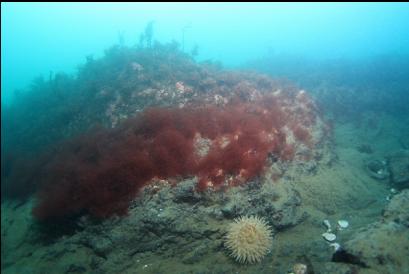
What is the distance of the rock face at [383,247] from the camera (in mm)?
5301

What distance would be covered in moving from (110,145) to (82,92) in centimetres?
679

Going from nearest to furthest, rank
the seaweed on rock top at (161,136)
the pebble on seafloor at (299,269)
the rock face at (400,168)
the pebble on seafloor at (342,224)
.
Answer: the pebble on seafloor at (299,269) → the seaweed on rock top at (161,136) → the pebble on seafloor at (342,224) → the rock face at (400,168)

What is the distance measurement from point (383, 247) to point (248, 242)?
2745 millimetres

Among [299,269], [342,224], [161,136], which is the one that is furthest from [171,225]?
[342,224]

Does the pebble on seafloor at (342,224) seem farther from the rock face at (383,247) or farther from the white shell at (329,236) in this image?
the rock face at (383,247)

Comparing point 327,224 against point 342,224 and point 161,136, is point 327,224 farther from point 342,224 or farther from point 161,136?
point 161,136

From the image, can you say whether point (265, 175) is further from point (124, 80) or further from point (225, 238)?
point (124, 80)

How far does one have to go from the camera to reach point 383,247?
18.2 feet

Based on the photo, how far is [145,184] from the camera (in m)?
7.50

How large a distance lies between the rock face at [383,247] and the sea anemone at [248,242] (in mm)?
1581

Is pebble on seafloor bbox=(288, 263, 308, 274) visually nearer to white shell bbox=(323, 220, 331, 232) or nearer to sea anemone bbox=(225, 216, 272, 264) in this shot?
sea anemone bbox=(225, 216, 272, 264)

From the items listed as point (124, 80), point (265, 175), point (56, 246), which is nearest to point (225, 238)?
point (265, 175)

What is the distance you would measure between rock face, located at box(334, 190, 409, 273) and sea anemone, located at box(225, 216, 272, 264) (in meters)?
1.58

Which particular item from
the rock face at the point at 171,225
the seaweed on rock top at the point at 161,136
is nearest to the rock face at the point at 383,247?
the rock face at the point at 171,225
